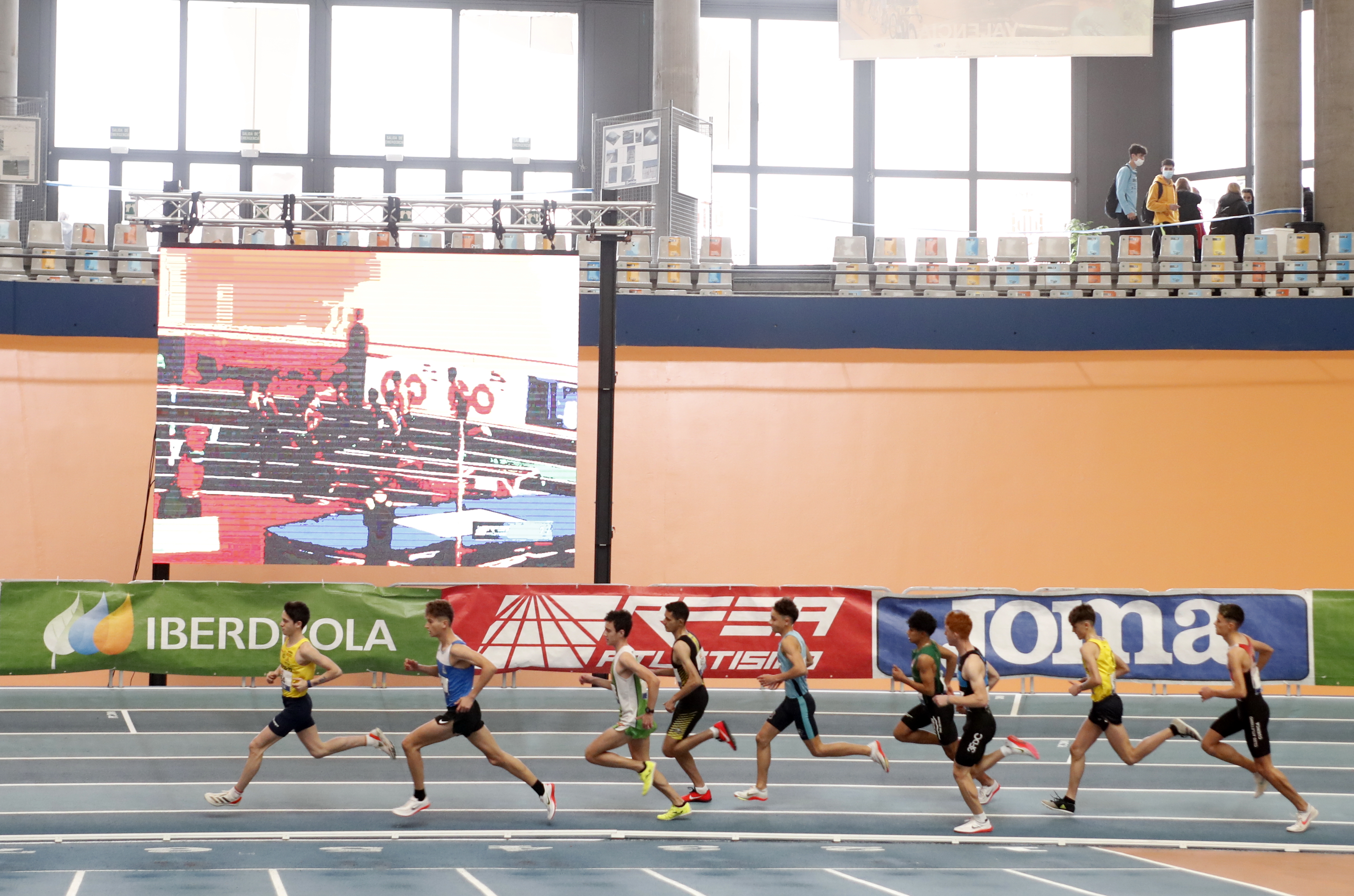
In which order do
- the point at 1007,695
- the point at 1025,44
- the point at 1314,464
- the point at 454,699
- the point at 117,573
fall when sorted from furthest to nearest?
the point at 1025,44 < the point at 1314,464 < the point at 117,573 < the point at 1007,695 < the point at 454,699

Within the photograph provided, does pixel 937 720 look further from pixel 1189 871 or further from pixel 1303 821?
pixel 1303 821

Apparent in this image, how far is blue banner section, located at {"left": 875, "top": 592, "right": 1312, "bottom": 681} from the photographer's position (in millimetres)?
11992

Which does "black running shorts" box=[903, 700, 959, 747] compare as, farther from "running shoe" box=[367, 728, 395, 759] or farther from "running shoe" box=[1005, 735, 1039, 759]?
"running shoe" box=[367, 728, 395, 759]

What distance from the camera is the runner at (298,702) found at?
29.7 feet

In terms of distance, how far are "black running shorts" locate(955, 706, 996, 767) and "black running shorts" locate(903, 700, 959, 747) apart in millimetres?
130

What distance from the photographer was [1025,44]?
2175 cm

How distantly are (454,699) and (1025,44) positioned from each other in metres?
17.5

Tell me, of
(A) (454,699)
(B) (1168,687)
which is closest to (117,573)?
(A) (454,699)

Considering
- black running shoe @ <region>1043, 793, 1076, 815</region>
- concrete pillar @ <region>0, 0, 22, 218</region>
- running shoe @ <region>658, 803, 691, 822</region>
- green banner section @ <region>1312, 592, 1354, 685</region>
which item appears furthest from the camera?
concrete pillar @ <region>0, 0, 22, 218</region>

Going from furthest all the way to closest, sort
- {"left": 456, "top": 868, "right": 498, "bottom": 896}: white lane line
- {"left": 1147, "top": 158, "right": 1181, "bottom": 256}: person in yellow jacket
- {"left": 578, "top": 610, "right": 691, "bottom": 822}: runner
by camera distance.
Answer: {"left": 1147, "top": 158, "right": 1181, "bottom": 256}: person in yellow jacket → {"left": 578, "top": 610, "right": 691, "bottom": 822}: runner → {"left": 456, "top": 868, "right": 498, "bottom": 896}: white lane line

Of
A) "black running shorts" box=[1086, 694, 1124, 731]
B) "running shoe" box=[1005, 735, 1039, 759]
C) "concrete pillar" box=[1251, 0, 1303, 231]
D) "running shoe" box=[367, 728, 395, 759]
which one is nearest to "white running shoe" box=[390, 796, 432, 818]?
"running shoe" box=[367, 728, 395, 759]

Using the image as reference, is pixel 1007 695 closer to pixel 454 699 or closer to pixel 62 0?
pixel 454 699

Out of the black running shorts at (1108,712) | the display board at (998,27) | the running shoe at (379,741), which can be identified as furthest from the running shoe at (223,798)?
the display board at (998,27)

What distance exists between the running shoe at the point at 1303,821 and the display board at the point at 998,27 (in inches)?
622
